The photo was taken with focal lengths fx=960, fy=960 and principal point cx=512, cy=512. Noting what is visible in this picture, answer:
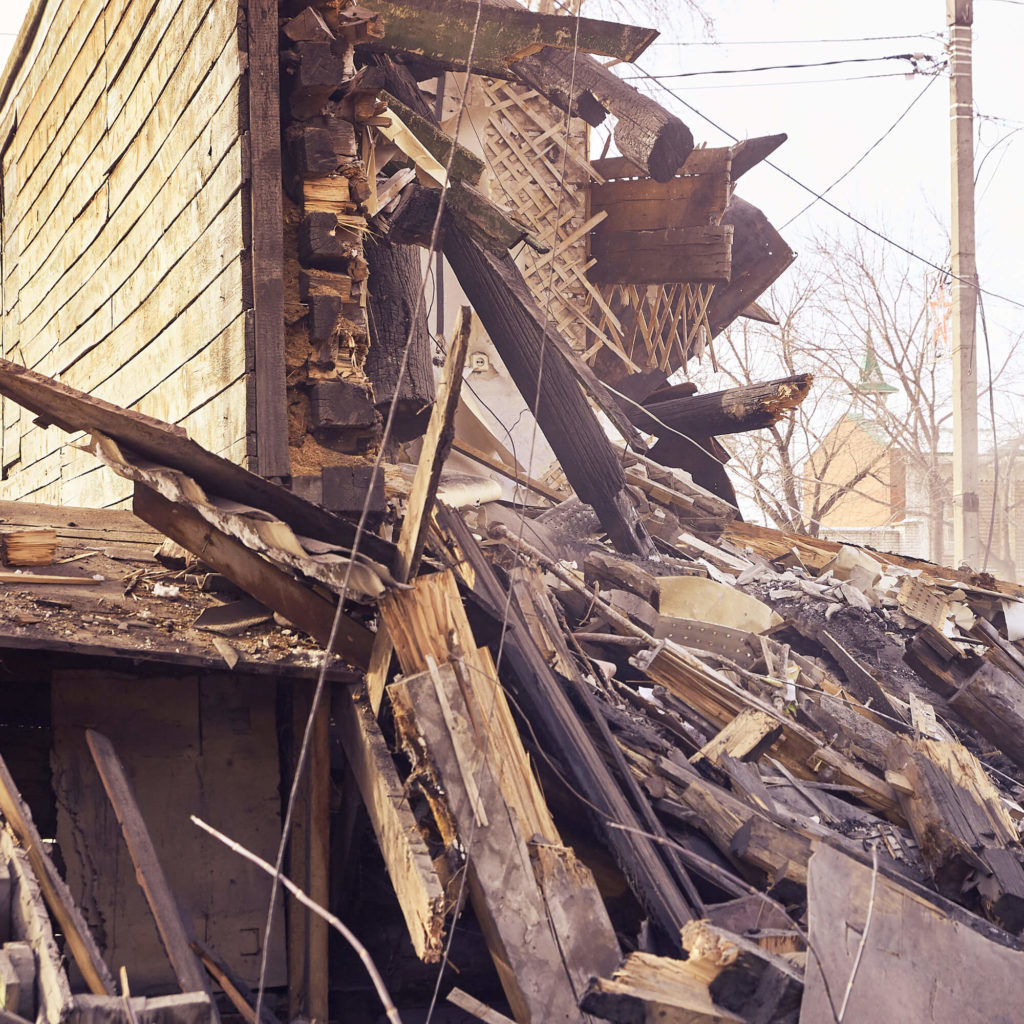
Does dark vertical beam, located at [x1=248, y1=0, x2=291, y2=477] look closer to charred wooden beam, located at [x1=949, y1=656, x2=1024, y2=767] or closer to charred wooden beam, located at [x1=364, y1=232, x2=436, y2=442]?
charred wooden beam, located at [x1=364, y1=232, x2=436, y2=442]

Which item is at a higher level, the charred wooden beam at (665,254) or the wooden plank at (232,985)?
the charred wooden beam at (665,254)

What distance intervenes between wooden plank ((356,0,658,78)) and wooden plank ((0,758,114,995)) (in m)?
4.79

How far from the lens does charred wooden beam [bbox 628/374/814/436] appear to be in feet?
27.4

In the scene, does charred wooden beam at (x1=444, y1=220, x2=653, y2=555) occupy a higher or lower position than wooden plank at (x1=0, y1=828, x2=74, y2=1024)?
higher

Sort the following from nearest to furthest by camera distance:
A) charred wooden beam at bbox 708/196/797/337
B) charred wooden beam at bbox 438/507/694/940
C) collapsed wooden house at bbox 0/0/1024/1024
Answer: collapsed wooden house at bbox 0/0/1024/1024 → charred wooden beam at bbox 438/507/694/940 → charred wooden beam at bbox 708/196/797/337

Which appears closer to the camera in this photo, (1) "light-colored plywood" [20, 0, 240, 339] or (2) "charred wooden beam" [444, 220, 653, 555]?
(1) "light-colored plywood" [20, 0, 240, 339]

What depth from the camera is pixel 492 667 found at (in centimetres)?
306

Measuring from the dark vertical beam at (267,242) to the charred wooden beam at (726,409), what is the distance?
5373mm

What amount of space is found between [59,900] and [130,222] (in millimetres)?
3975

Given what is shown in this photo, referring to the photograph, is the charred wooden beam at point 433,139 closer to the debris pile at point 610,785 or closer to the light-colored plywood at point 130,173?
the light-colored plywood at point 130,173

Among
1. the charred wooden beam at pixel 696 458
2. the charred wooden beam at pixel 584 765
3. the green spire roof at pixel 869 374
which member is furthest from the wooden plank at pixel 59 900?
the green spire roof at pixel 869 374

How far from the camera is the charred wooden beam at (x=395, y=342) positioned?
479 cm

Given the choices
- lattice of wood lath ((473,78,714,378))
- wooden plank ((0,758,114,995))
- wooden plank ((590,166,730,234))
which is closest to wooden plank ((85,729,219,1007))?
wooden plank ((0,758,114,995))

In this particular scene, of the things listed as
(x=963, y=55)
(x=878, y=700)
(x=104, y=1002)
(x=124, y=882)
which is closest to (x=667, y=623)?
(x=878, y=700)
